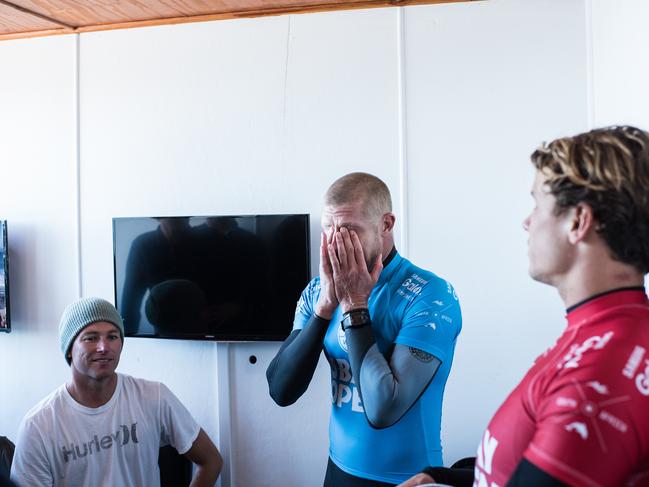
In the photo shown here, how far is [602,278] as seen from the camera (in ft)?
3.06

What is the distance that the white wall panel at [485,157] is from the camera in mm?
2910

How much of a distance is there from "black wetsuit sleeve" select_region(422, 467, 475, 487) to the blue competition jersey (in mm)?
319

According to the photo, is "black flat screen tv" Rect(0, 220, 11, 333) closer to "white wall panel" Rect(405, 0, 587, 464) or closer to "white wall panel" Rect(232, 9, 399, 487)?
"white wall panel" Rect(232, 9, 399, 487)

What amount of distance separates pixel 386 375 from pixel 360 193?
512 millimetres

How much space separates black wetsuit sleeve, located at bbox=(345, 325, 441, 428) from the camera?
1.51m

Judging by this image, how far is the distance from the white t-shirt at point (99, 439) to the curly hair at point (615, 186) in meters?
1.81

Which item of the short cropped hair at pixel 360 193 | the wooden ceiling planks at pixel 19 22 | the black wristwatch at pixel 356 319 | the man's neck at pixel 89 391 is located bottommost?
the man's neck at pixel 89 391

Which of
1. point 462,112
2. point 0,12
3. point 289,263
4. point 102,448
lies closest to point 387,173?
point 462,112

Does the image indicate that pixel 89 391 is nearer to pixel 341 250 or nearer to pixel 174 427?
pixel 174 427

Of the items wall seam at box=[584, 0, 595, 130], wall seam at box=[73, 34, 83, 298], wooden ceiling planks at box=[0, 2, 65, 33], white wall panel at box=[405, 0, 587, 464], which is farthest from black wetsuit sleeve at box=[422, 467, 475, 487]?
wooden ceiling planks at box=[0, 2, 65, 33]

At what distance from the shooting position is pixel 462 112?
9.83 feet

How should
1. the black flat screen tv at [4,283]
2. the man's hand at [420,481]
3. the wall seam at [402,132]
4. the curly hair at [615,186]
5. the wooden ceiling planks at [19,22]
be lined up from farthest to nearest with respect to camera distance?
the black flat screen tv at [4,283] → the wooden ceiling planks at [19,22] → the wall seam at [402,132] → the man's hand at [420,481] → the curly hair at [615,186]

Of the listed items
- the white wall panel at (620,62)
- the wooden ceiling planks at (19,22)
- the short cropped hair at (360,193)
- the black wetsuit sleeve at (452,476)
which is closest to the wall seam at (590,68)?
the white wall panel at (620,62)

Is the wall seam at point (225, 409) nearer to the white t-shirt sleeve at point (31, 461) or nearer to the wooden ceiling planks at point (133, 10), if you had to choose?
the white t-shirt sleeve at point (31, 461)
